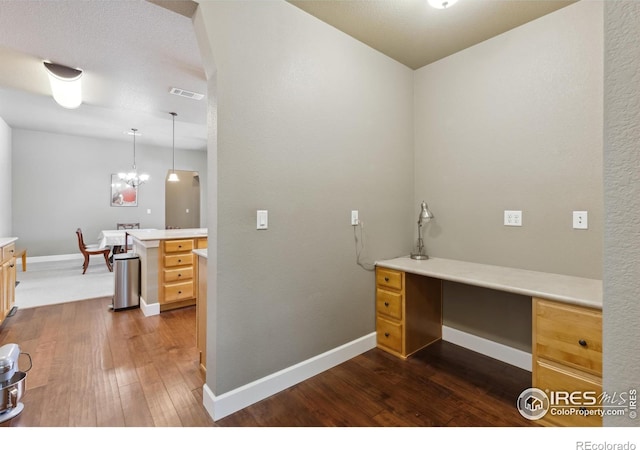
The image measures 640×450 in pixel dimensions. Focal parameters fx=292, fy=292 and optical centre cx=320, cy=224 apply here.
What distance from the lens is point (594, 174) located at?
1957 millimetres

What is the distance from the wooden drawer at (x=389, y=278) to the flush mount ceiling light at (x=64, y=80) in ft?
12.2

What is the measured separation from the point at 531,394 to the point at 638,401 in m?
1.66

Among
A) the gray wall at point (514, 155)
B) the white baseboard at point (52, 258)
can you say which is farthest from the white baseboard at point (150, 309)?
the white baseboard at point (52, 258)

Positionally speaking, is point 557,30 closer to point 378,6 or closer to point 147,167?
point 378,6

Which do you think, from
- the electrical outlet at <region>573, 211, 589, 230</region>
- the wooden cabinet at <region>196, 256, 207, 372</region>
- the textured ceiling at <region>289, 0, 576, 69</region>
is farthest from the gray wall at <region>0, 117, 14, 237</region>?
the electrical outlet at <region>573, 211, 589, 230</region>

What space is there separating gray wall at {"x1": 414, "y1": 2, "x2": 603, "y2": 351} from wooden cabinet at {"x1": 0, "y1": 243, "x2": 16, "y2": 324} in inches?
Answer: 172

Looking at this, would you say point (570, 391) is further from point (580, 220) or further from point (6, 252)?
point (6, 252)

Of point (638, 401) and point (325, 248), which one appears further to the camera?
point (325, 248)

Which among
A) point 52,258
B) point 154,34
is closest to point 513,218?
point 154,34

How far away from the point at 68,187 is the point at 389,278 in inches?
307

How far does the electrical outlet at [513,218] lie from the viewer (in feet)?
7.61

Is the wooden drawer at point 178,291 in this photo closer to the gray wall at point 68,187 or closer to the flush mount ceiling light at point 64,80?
the flush mount ceiling light at point 64,80

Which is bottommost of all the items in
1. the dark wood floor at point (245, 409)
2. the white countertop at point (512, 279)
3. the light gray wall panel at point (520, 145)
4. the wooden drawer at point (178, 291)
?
the dark wood floor at point (245, 409)
